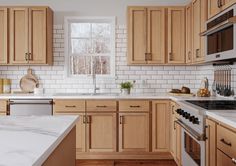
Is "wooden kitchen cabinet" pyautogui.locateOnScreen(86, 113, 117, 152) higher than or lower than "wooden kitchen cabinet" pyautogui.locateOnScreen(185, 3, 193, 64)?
lower

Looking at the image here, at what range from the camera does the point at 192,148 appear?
9.29 ft

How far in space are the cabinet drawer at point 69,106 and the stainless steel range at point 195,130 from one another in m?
1.52

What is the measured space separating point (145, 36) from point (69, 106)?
61.3 inches

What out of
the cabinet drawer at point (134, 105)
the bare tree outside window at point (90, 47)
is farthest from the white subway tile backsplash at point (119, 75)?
the cabinet drawer at point (134, 105)

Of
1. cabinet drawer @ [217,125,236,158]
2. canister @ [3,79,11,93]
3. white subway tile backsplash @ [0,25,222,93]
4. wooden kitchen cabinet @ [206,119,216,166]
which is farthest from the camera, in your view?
white subway tile backsplash @ [0,25,222,93]

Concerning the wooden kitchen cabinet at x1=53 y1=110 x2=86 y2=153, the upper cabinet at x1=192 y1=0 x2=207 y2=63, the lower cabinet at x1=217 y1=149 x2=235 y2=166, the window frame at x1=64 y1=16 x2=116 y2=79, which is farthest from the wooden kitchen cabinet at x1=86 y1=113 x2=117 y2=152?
the lower cabinet at x1=217 y1=149 x2=235 y2=166

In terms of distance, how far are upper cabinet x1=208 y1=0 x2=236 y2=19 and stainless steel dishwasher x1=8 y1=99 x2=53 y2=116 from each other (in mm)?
2432

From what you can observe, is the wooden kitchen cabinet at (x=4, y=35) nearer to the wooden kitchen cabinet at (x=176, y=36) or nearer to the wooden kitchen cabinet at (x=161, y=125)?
the wooden kitchen cabinet at (x=161, y=125)

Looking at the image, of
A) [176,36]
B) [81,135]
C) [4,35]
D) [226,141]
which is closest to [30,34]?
[4,35]

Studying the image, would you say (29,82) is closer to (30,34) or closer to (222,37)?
(30,34)

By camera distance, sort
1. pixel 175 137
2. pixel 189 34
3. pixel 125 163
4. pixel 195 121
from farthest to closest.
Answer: pixel 189 34 < pixel 125 163 < pixel 175 137 < pixel 195 121

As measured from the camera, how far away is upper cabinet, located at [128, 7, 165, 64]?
4.47 metres

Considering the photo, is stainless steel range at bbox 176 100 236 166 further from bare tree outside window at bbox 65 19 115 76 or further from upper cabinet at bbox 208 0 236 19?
bare tree outside window at bbox 65 19 115 76

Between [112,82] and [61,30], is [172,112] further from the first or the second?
[61,30]
